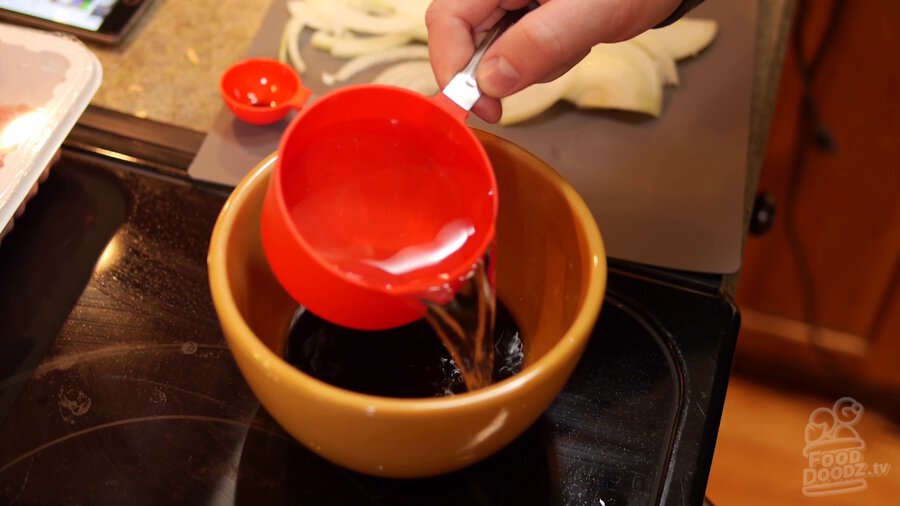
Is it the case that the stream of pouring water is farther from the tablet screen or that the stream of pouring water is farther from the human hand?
the tablet screen

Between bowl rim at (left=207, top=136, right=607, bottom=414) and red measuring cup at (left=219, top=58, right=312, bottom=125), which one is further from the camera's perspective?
red measuring cup at (left=219, top=58, right=312, bottom=125)

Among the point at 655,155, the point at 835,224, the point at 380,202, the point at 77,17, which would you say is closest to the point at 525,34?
the point at 380,202

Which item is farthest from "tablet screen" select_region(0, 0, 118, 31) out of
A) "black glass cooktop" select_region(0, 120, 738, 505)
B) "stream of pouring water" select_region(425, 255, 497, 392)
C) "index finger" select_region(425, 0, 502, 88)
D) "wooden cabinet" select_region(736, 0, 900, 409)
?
"wooden cabinet" select_region(736, 0, 900, 409)

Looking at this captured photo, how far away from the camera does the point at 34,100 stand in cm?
75

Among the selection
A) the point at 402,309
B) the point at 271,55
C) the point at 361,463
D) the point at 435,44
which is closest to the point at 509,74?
the point at 435,44

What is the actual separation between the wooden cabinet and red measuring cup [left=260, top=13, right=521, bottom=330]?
591 millimetres

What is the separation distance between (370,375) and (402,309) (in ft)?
0.27

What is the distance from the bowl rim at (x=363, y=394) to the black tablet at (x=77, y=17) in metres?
0.47

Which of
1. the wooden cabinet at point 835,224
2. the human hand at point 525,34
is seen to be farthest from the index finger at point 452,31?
the wooden cabinet at point 835,224

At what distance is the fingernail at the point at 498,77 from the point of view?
614mm

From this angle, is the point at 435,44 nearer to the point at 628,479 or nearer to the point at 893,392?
the point at 628,479

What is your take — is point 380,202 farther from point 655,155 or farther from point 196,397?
point 655,155

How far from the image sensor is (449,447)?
494mm

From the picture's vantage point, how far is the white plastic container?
69 centimetres
